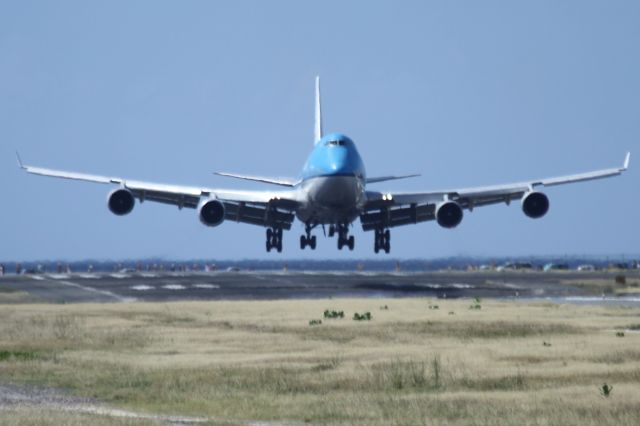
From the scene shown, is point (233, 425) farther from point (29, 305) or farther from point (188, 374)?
point (29, 305)

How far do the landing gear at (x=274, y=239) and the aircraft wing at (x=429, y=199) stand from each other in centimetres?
532

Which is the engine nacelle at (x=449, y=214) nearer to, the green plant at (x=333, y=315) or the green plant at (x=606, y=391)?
the green plant at (x=333, y=315)

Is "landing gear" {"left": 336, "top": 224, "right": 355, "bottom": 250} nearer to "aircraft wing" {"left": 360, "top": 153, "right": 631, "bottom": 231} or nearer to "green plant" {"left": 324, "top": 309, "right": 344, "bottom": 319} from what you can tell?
"aircraft wing" {"left": 360, "top": 153, "right": 631, "bottom": 231}

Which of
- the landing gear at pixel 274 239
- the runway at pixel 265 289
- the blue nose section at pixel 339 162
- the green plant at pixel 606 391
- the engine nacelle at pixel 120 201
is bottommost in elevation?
the green plant at pixel 606 391

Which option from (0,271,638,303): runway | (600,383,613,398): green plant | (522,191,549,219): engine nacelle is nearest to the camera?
(600,383,613,398): green plant

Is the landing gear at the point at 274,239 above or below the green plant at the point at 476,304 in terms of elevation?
above

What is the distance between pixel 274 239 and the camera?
8075cm

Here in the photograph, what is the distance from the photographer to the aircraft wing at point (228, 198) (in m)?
73.7

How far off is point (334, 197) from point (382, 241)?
39.3ft

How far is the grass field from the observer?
2772cm

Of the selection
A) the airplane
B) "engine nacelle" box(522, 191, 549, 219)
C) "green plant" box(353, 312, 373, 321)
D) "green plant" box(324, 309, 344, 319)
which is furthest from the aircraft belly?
"green plant" box(353, 312, 373, 321)

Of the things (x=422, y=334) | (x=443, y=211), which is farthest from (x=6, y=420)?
(x=443, y=211)

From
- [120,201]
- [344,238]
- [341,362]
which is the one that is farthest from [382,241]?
[341,362]

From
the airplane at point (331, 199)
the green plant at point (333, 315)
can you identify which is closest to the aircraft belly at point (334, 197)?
the airplane at point (331, 199)
